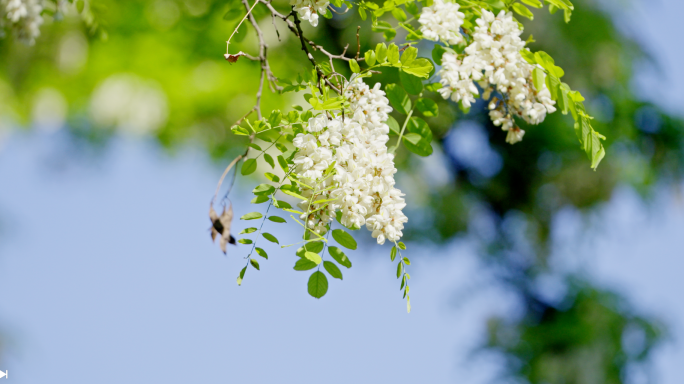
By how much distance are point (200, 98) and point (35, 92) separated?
3.71ft

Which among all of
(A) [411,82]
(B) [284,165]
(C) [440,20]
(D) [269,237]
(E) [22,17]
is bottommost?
(E) [22,17]

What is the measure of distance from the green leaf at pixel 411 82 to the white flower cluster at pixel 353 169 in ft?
0.48

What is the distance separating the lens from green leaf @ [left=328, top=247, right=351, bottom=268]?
27.4 inches

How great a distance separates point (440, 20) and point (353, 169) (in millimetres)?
278

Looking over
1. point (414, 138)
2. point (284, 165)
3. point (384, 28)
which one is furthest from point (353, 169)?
point (384, 28)

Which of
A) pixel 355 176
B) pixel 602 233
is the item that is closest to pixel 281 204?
pixel 355 176

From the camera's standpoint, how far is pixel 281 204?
2.26 feet

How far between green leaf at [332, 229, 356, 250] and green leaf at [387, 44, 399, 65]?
0.84 feet

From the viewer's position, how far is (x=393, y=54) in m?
0.72

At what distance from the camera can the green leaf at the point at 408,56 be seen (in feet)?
2.35

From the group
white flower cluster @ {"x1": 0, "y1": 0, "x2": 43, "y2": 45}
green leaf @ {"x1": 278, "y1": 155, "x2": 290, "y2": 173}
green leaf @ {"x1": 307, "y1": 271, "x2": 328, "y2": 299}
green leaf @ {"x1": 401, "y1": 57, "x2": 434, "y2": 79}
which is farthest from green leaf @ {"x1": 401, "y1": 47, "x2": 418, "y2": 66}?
white flower cluster @ {"x1": 0, "y1": 0, "x2": 43, "y2": 45}

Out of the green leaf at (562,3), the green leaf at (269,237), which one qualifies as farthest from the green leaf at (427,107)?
the green leaf at (269,237)

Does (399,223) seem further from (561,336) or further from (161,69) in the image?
(561,336)

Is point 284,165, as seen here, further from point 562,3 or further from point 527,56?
point 562,3
